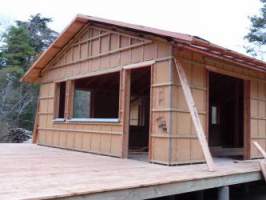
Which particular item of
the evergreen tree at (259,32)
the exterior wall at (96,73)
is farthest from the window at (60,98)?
the evergreen tree at (259,32)

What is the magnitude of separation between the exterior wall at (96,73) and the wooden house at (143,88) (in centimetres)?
2

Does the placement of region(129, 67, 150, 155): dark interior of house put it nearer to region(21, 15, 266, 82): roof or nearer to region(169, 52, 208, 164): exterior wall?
region(21, 15, 266, 82): roof

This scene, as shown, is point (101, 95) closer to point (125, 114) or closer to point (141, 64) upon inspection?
point (125, 114)

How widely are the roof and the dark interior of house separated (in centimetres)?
300

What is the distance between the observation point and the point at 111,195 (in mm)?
3871

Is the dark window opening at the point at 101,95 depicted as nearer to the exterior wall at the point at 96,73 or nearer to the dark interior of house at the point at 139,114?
the dark interior of house at the point at 139,114

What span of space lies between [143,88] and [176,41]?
6.80 m

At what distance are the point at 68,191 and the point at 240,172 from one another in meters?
3.58

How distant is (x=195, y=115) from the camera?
19.8ft

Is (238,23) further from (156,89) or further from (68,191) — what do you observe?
(68,191)

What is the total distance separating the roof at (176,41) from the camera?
625cm

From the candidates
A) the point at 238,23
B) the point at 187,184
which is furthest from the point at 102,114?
the point at 238,23

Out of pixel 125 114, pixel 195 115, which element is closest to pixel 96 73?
pixel 125 114

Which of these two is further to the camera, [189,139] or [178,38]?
[189,139]
